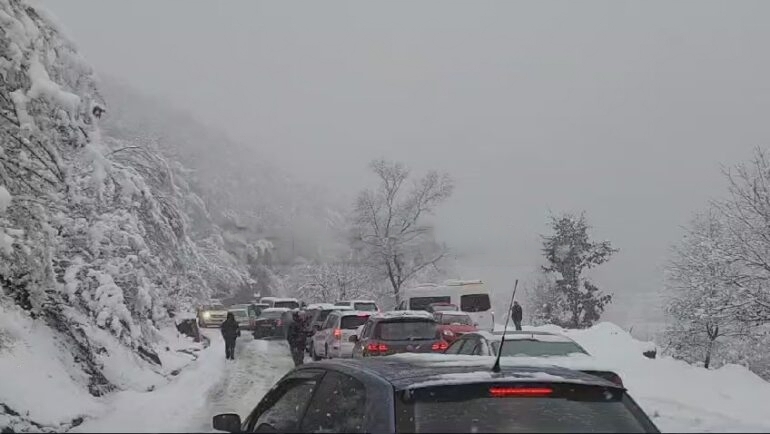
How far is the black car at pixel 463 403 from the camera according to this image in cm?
334

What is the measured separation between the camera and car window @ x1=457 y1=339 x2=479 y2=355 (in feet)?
41.2

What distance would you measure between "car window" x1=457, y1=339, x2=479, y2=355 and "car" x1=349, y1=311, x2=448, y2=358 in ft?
8.77

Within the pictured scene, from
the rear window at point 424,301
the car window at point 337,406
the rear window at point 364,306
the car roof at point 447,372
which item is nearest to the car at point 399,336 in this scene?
the car roof at point 447,372

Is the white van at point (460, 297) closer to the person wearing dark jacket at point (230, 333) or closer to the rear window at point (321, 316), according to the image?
the rear window at point (321, 316)

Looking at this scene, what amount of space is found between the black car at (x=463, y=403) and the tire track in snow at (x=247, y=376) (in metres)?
4.41

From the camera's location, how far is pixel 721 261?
27219mm

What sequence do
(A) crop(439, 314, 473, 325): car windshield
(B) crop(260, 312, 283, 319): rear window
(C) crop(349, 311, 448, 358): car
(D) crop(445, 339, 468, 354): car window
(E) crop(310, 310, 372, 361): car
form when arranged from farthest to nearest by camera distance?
(B) crop(260, 312, 283, 319): rear window < (A) crop(439, 314, 473, 325): car windshield < (E) crop(310, 310, 372, 361): car < (C) crop(349, 311, 448, 358): car < (D) crop(445, 339, 468, 354): car window

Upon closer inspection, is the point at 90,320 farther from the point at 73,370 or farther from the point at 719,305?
the point at 719,305

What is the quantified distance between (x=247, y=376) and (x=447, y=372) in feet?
57.0

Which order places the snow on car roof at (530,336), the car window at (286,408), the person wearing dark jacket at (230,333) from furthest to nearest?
1. the person wearing dark jacket at (230,333)
2. the snow on car roof at (530,336)
3. the car window at (286,408)

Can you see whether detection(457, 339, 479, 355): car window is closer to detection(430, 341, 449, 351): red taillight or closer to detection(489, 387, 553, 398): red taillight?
detection(430, 341, 449, 351): red taillight

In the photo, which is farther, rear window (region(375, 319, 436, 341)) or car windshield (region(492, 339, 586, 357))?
rear window (region(375, 319, 436, 341))

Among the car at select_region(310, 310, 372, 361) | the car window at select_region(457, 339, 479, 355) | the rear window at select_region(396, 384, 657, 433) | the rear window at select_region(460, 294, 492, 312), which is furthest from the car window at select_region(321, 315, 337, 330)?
the rear window at select_region(460, 294, 492, 312)

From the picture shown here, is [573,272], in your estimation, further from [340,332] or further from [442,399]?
[442,399]
